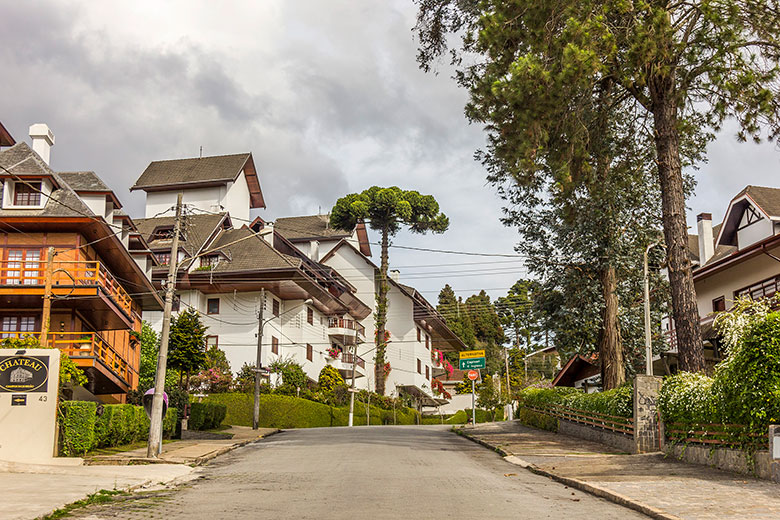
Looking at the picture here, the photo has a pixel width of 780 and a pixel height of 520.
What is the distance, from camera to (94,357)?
29.8 m

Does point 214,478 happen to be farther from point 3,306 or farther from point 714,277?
point 714,277

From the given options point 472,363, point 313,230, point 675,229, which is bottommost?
point 472,363

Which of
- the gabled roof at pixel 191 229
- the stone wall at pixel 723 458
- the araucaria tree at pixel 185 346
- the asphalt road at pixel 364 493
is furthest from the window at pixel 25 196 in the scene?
the stone wall at pixel 723 458

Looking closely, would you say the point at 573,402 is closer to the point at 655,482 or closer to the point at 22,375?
the point at 655,482

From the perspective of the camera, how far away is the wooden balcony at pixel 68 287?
31.0m

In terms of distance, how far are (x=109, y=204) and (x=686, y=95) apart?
25.6 metres

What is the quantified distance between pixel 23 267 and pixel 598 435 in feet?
76.6

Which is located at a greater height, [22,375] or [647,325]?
[647,325]

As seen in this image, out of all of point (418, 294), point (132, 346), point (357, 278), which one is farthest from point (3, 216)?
point (418, 294)

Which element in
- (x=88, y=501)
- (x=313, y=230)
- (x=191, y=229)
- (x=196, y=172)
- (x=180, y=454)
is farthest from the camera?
(x=313, y=230)

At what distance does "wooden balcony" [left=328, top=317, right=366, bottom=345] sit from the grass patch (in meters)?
48.6

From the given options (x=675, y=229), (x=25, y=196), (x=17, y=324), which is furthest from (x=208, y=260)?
(x=675, y=229)

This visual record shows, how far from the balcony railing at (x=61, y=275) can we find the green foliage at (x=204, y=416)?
18.3 feet

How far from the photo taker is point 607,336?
1196 inches
